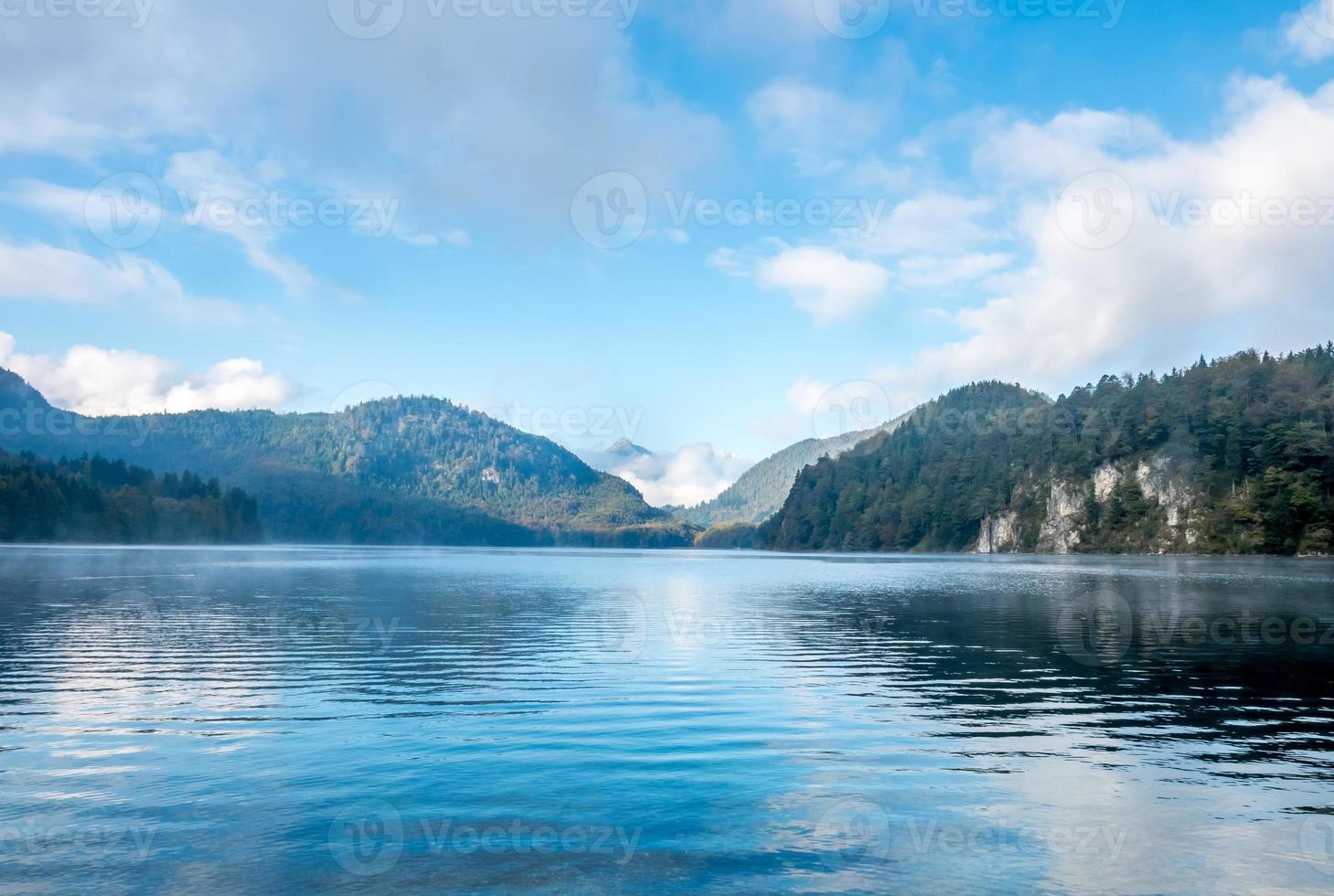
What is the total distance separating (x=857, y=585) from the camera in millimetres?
107938

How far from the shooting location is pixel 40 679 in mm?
34500

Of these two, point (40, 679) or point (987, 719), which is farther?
point (40, 679)

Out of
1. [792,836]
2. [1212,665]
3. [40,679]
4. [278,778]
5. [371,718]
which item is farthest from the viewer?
[1212,665]

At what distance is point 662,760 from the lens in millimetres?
23109

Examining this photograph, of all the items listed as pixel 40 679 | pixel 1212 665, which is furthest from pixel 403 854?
pixel 1212 665

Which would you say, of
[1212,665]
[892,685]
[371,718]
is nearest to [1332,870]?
[892,685]

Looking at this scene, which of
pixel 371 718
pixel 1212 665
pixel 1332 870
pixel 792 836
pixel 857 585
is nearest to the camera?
pixel 1332 870

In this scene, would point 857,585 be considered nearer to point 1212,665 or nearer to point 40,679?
point 1212,665

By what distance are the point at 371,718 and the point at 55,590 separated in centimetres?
6727

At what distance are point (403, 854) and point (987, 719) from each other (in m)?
19.5

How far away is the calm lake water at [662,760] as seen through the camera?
1566cm

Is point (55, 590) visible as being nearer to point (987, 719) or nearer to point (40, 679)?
point (40, 679)

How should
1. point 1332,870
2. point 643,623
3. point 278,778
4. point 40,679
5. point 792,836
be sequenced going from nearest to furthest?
1. point 1332,870
2. point 792,836
3. point 278,778
4. point 40,679
5. point 643,623

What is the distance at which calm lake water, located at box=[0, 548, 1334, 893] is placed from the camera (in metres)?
15.7
